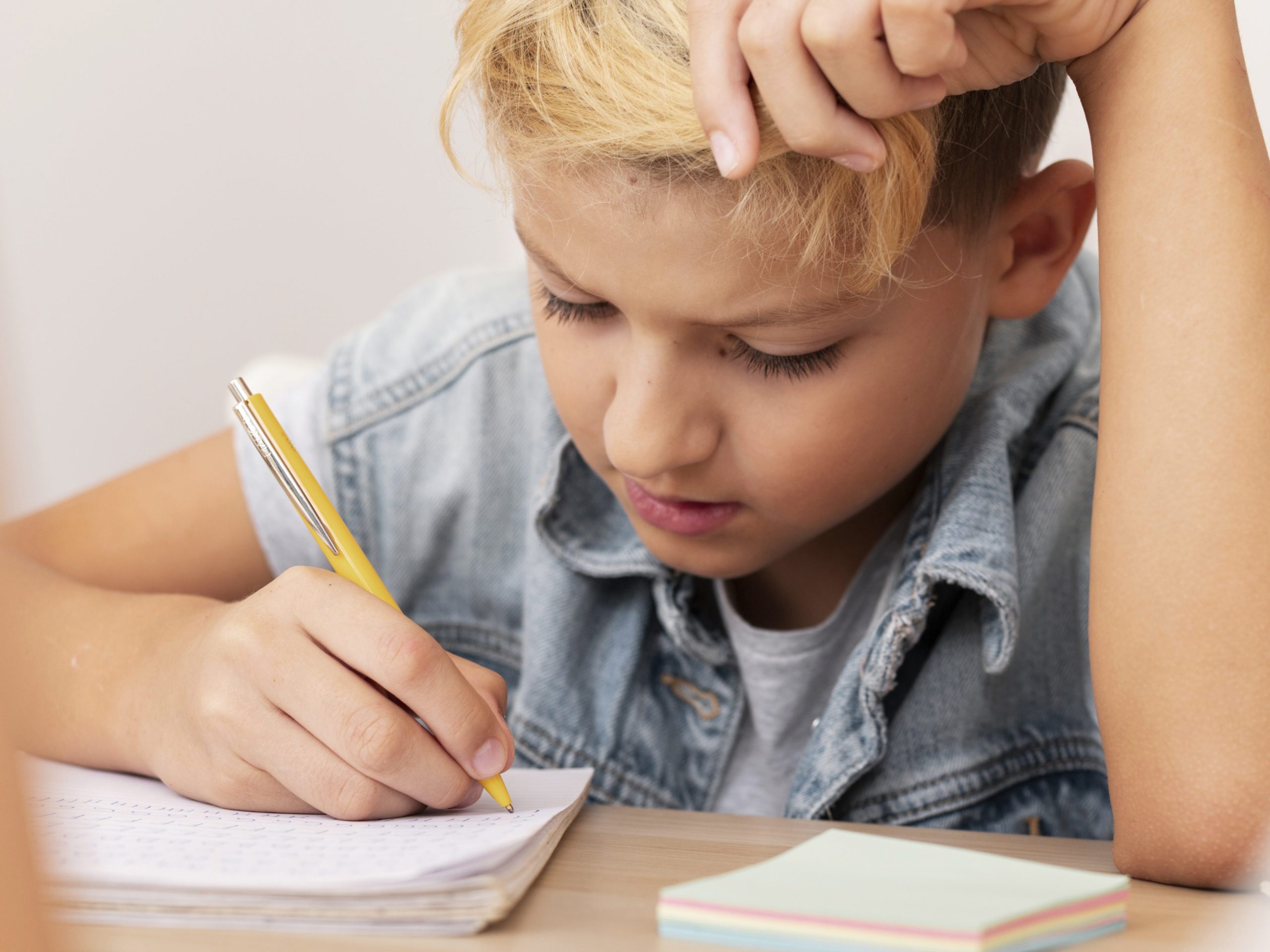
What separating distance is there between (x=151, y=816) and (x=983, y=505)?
48 centimetres

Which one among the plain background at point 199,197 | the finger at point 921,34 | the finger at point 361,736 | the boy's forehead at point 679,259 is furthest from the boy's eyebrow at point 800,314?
the plain background at point 199,197

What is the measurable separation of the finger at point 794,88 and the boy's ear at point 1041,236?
23cm

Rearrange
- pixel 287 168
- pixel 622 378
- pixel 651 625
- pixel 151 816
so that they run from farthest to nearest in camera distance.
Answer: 1. pixel 287 168
2. pixel 651 625
3. pixel 622 378
4. pixel 151 816

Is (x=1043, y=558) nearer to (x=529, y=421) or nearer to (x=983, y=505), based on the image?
(x=983, y=505)

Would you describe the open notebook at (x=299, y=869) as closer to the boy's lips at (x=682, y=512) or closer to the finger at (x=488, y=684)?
the finger at (x=488, y=684)

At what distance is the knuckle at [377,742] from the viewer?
1.47 feet

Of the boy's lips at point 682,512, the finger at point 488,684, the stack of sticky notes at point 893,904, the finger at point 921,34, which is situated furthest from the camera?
the boy's lips at point 682,512

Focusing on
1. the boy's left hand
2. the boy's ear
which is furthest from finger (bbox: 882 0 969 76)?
the boy's ear

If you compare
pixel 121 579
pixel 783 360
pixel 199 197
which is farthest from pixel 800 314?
pixel 199 197

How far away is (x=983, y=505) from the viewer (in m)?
0.68

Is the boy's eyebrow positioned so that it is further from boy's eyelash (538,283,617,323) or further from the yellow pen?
the yellow pen

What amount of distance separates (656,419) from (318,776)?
0.22 meters

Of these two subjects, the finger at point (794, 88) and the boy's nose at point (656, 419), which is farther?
the boy's nose at point (656, 419)

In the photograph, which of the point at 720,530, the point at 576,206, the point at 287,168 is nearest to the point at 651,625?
the point at 720,530
